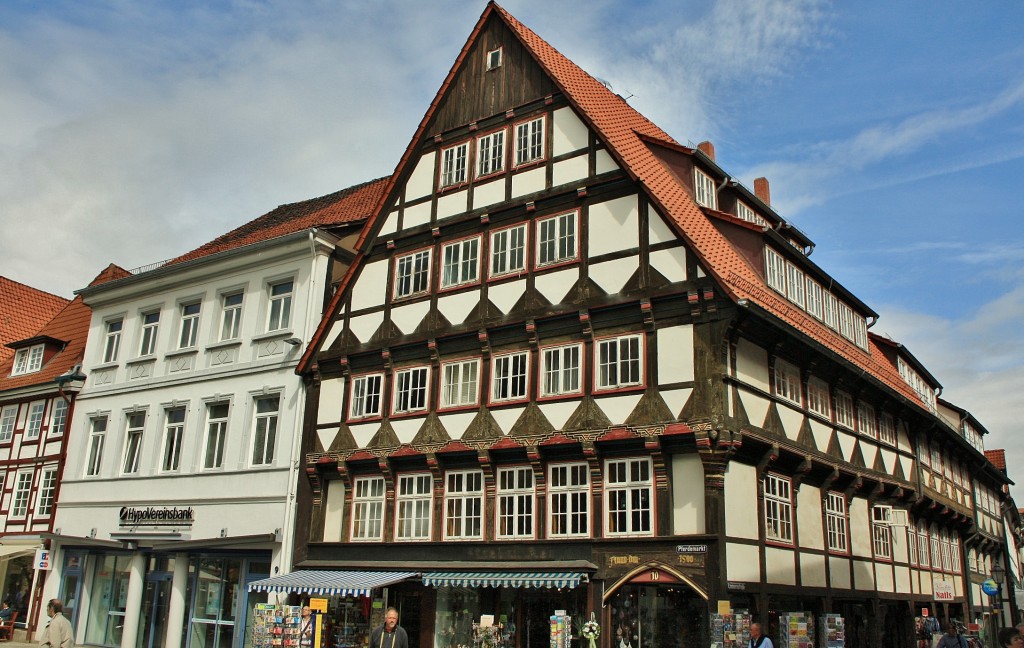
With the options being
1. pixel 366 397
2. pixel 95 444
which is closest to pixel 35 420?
pixel 95 444

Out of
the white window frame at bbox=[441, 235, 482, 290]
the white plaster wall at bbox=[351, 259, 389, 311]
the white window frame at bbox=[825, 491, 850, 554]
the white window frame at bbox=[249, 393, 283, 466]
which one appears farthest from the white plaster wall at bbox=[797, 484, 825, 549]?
the white window frame at bbox=[249, 393, 283, 466]

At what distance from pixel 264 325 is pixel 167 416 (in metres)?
4.62

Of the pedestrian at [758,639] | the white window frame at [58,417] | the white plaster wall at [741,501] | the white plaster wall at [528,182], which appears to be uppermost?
the white plaster wall at [528,182]

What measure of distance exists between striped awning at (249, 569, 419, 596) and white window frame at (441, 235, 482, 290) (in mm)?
6980

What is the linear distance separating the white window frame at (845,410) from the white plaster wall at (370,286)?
11.8 m

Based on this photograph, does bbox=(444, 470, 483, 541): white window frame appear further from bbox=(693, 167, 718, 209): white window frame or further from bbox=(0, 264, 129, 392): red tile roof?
bbox=(0, 264, 129, 392): red tile roof

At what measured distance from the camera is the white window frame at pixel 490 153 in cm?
2388

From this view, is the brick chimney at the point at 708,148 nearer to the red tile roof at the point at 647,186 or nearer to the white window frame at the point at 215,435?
the red tile roof at the point at 647,186

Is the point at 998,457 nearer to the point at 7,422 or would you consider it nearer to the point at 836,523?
the point at 836,523

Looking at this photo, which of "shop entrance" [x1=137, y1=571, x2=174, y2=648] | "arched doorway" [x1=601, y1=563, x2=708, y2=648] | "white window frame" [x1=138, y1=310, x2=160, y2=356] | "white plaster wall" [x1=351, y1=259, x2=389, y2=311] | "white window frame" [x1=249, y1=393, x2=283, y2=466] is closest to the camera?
"arched doorway" [x1=601, y1=563, x2=708, y2=648]

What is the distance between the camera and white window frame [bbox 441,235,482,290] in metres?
23.4

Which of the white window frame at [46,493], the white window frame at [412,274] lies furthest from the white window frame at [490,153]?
the white window frame at [46,493]

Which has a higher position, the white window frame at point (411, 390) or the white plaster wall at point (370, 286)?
the white plaster wall at point (370, 286)

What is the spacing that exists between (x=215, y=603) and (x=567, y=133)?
51.3ft
